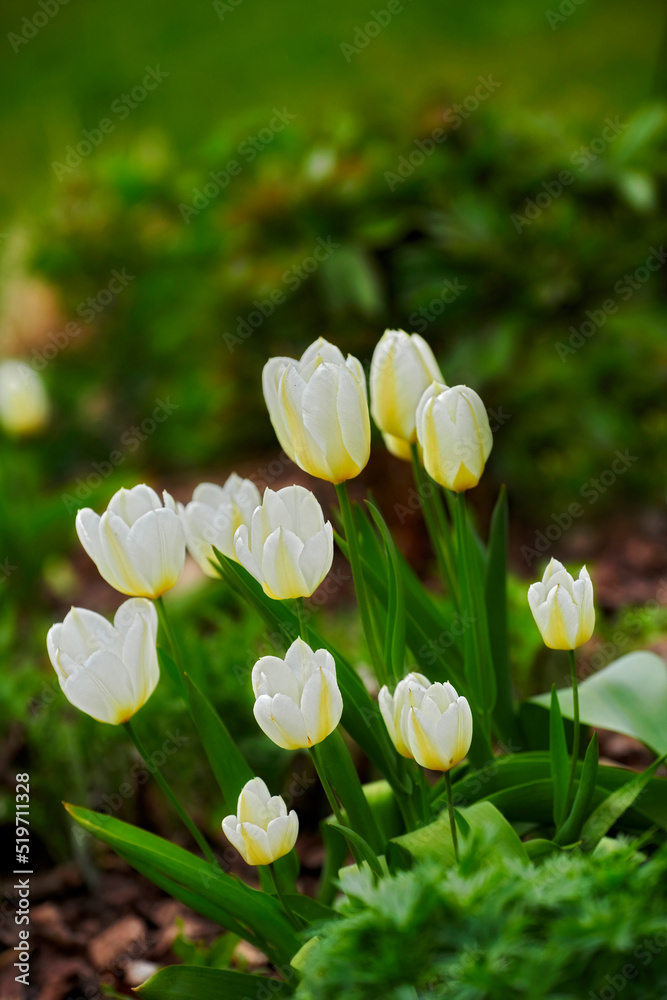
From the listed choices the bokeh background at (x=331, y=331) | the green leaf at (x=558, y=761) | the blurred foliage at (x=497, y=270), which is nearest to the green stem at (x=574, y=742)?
the green leaf at (x=558, y=761)

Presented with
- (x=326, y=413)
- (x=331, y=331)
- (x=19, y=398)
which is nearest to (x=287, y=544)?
(x=326, y=413)

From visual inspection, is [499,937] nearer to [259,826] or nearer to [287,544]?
[259,826]

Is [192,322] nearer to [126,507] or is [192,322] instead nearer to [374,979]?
[126,507]

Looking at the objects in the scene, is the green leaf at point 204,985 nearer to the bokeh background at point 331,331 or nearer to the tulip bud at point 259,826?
the tulip bud at point 259,826

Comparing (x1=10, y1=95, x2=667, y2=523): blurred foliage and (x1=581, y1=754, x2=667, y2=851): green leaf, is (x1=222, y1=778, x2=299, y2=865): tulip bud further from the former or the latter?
(x1=10, y1=95, x2=667, y2=523): blurred foliage

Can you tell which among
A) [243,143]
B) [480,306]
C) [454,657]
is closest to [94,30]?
[243,143]
